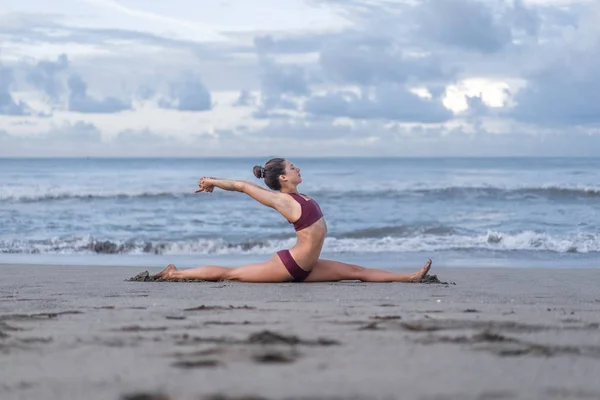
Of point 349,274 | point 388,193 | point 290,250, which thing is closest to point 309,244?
point 290,250

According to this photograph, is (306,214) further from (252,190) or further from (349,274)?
(349,274)

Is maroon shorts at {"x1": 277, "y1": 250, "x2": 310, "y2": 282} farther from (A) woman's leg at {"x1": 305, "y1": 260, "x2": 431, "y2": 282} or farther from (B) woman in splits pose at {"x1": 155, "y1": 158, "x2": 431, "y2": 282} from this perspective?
(A) woman's leg at {"x1": 305, "y1": 260, "x2": 431, "y2": 282}

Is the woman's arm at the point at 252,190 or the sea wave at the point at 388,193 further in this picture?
the sea wave at the point at 388,193

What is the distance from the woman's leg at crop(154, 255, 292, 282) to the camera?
6.87m

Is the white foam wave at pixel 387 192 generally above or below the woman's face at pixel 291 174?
below

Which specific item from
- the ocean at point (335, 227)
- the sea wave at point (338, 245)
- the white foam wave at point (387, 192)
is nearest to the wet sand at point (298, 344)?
the ocean at point (335, 227)

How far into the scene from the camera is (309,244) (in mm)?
6750

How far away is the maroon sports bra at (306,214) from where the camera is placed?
267 inches

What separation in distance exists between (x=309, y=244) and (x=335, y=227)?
11.1m

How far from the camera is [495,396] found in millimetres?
2580

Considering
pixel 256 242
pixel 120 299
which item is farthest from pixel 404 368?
pixel 256 242

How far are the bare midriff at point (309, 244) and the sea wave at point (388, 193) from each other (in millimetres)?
19319

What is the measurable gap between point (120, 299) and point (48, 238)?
33.2ft

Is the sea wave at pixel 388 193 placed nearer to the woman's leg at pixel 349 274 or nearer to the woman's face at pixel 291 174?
the woman's leg at pixel 349 274
